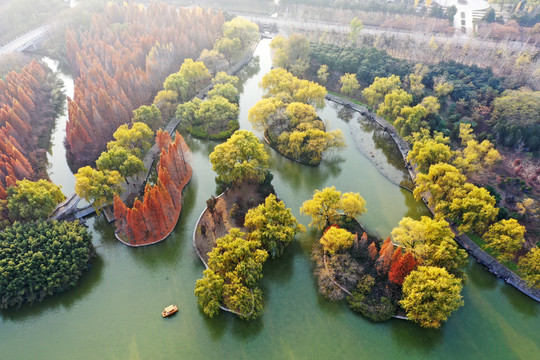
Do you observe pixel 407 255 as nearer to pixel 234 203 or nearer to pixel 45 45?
pixel 234 203

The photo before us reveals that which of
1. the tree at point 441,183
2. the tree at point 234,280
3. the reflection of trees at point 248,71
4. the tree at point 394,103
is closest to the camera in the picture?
the tree at point 234,280

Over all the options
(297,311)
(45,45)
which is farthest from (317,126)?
(45,45)

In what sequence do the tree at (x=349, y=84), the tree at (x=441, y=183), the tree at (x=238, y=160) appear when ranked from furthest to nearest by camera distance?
1. the tree at (x=349, y=84)
2. the tree at (x=238, y=160)
3. the tree at (x=441, y=183)

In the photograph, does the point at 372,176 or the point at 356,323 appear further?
the point at 372,176

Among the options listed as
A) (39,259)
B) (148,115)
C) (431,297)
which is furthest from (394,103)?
(39,259)

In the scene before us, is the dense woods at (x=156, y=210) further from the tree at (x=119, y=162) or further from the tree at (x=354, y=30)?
the tree at (x=354, y=30)

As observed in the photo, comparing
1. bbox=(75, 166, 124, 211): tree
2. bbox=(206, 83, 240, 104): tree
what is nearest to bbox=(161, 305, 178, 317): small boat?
bbox=(75, 166, 124, 211): tree

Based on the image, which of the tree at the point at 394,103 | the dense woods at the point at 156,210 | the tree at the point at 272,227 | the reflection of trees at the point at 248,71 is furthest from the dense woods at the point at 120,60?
the tree at the point at 394,103
